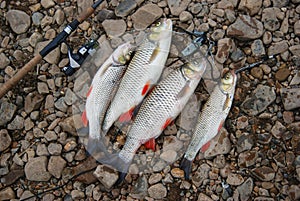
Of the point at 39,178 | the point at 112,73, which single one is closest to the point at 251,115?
the point at 112,73

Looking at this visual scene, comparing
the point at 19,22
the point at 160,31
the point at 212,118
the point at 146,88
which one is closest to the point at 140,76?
the point at 146,88

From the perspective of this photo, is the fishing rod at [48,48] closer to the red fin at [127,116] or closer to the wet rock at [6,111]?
the wet rock at [6,111]

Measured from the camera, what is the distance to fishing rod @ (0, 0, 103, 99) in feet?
10.9

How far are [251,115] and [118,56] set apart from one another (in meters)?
1.20

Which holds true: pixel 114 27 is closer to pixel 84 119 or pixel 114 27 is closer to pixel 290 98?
pixel 84 119

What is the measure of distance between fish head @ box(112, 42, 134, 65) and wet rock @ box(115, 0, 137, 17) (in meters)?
0.39

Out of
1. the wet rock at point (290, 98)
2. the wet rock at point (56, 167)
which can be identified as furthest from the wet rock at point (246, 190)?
the wet rock at point (56, 167)

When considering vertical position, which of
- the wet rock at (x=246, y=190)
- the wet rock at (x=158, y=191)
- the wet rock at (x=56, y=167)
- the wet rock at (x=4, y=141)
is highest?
the wet rock at (x=4, y=141)

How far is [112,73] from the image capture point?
135 inches

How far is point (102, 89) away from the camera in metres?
3.40

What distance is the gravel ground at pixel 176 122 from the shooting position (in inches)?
131

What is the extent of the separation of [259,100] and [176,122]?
70 cm

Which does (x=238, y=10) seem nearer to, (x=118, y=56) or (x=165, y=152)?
(x=118, y=56)

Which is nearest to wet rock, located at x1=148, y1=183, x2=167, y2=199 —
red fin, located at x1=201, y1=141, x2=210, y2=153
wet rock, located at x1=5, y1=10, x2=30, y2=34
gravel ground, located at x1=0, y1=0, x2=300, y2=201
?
gravel ground, located at x1=0, y1=0, x2=300, y2=201
